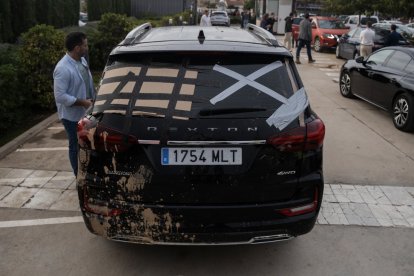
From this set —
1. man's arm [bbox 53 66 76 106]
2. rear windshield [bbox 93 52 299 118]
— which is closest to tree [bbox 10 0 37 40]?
man's arm [bbox 53 66 76 106]

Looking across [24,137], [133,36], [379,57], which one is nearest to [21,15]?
[24,137]

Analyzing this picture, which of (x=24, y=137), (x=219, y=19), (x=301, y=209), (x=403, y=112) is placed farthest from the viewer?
(x=219, y=19)

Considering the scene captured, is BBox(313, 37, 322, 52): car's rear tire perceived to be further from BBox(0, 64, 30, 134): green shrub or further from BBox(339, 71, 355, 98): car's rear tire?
BBox(0, 64, 30, 134): green shrub

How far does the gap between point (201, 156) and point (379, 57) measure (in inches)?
285

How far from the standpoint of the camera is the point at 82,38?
14.5 ft

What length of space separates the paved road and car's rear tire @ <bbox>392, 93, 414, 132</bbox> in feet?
3.43

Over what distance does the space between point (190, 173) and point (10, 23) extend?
11.1 m

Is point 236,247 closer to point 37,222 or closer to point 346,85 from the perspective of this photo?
point 37,222

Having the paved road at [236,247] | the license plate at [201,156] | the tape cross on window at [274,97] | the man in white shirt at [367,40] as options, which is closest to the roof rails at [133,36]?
the tape cross on window at [274,97]

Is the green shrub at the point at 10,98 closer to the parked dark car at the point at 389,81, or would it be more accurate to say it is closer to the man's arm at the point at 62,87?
the man's arm at the point at 62,87

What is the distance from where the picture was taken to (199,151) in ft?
9.22

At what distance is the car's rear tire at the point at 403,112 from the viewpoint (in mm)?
7203

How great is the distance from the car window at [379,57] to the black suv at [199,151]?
631 cm

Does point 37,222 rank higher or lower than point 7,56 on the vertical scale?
lower
